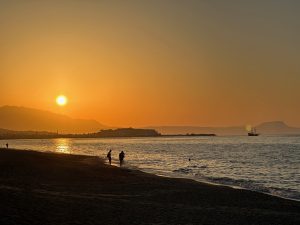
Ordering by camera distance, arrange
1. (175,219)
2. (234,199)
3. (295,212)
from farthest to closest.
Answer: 1. (234,199)
2. (295,212)
3. (175,219)

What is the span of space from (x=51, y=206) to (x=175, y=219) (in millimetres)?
5756

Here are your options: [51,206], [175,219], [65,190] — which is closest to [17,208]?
[51,206]

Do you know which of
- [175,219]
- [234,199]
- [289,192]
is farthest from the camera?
[289,192]

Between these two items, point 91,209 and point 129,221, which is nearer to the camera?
point 129,221

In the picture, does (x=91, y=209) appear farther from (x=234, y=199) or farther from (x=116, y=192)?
(x=234, y=199)

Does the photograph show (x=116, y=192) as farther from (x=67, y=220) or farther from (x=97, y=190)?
(x=67, y=220)

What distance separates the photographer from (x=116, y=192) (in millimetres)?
27609

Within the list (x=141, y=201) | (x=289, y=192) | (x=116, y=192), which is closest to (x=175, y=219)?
(x=141, y=201)

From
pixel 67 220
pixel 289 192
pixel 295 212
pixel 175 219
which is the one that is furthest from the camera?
pixel 289 192

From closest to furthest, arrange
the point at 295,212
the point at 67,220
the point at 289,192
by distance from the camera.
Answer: the point at 67,220 → the point at 295,212 → the point at 289,192

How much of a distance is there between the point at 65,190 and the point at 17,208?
9398mm

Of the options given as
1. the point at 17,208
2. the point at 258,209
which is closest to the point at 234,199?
the point at 258,209

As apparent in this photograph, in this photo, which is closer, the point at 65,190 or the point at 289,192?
the point at 65,190

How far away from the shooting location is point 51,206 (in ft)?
63.0
